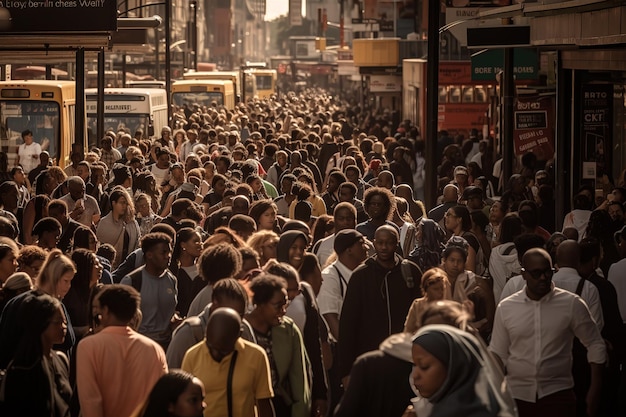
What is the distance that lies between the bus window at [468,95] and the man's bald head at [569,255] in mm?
32561

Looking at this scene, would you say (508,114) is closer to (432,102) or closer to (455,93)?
(432,102)

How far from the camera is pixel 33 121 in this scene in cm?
2889

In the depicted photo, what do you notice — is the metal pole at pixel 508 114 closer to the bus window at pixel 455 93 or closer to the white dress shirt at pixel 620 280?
the white dress shirt at pixel 620 280

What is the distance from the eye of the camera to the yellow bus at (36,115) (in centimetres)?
2878

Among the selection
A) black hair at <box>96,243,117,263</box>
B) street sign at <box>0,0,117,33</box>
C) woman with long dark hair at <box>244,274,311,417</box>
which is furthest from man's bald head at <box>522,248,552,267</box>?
street sign at <box>0,0,117,33</box>

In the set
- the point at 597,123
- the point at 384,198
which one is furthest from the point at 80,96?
the point at 384,198

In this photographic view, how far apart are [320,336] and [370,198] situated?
3191 mm

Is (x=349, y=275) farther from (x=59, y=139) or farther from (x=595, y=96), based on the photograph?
(x=59, y=139)

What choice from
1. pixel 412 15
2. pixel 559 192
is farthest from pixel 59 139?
pixel 412 15

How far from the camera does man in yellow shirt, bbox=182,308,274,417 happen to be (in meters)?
7.57

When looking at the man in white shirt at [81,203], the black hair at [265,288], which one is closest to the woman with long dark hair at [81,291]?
the black hair at [265,288]

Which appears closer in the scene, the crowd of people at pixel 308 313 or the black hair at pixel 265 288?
the crowd of people at pixel 308 313

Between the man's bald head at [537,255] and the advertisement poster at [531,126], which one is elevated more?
the advertisement poster at [531,126]

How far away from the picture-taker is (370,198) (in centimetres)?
1298
